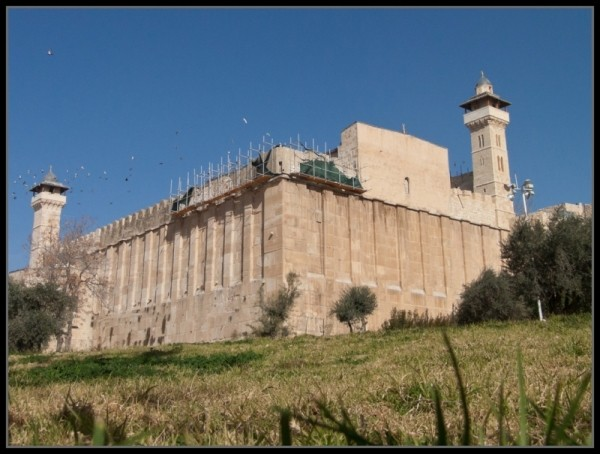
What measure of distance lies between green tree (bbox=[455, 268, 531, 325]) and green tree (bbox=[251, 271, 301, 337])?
23.1 feet

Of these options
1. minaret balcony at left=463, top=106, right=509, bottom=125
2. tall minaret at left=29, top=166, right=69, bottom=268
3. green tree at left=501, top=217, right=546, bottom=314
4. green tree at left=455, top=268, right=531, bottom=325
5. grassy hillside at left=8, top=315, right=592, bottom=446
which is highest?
minaret balcony at left=463, top=106, right=509, bottom=125

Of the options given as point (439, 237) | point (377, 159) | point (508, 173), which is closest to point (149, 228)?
point (377, 159)

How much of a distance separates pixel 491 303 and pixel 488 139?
2886 cm

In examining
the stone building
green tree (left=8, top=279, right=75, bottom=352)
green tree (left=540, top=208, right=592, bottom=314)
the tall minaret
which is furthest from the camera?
the tall minaret

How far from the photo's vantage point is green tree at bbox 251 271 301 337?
83.0 feet

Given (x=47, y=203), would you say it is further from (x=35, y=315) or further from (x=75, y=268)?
(x=35, y=315)

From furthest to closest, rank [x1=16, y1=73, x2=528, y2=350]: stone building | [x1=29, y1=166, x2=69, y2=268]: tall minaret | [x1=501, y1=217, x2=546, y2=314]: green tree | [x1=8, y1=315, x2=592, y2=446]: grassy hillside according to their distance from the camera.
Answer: [x1=29, y1=166, x2=69, y2=268]: tall minaret
[x1=16, y1=73, x2=528, y2=350]: stone building
[x1=501, y1=217, x2=546, y2=314]: green tree
[x1=8, y1=315, x2=592, y2=446]: grassy hillside

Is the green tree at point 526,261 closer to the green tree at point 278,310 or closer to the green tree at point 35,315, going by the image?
the green tree at point 278,310

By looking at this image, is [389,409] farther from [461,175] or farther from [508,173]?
[461,175]

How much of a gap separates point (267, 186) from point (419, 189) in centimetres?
979

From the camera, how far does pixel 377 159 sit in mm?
33469

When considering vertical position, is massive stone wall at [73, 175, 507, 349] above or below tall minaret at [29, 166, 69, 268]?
below

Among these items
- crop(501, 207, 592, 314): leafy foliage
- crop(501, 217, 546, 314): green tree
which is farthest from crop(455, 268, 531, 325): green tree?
crop(501, 207, 592, 314): leafy foliage

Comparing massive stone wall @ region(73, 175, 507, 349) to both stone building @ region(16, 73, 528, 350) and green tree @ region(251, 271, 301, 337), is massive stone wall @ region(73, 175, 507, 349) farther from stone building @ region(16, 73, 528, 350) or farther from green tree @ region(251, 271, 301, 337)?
green tree @ region(251, 271, 301, 337)
